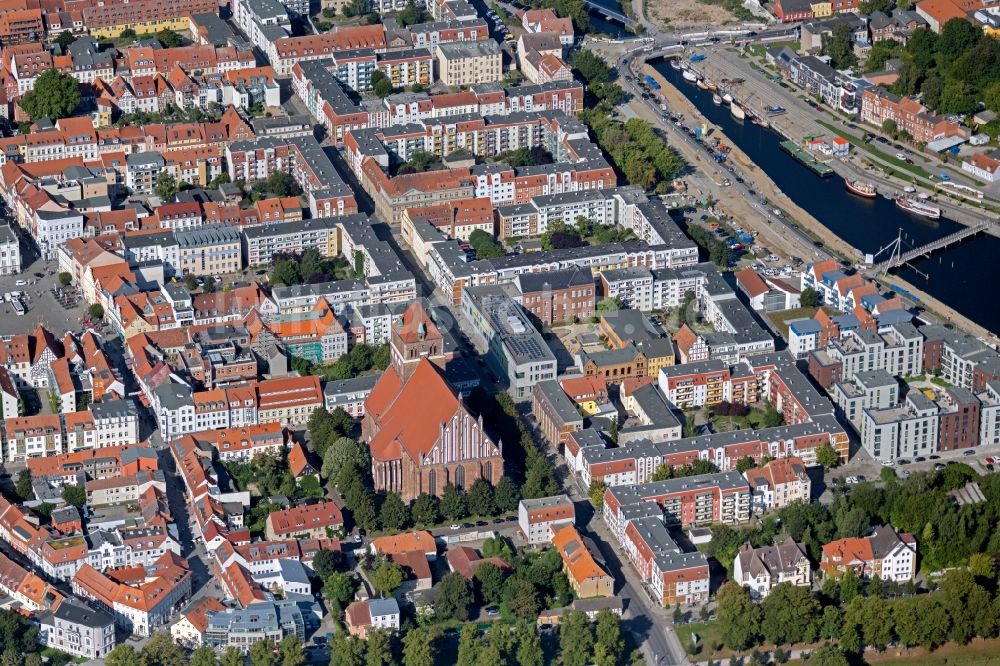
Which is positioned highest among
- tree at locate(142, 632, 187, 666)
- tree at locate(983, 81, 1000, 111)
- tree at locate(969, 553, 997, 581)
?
tree at locate(983, 81, 1000, 111)

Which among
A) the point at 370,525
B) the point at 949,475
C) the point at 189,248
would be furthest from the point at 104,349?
the point at 949,475

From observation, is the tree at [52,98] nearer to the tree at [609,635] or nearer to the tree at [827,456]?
the tree at [827,456]

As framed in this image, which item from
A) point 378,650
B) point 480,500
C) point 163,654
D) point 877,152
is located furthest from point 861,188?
point 163,654

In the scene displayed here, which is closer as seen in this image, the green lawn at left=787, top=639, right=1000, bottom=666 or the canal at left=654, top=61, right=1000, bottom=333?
the green lawn at left=787, top=639, right=1000, bottom=666

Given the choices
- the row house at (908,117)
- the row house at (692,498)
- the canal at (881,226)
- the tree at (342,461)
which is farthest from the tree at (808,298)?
the tree at (342,461)

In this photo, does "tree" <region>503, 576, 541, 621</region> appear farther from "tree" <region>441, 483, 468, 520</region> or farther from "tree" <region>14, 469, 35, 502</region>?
"tree" <region>14, 469, 35, 502</region>

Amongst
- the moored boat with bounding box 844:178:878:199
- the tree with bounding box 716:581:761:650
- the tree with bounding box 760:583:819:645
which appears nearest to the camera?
the tree with bounding box 716:581:761:650

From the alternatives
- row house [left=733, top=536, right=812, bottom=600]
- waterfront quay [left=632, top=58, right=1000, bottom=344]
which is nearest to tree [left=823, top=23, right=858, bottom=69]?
waterfront quay [left=632, top=58, right=1000, bottom=344]
